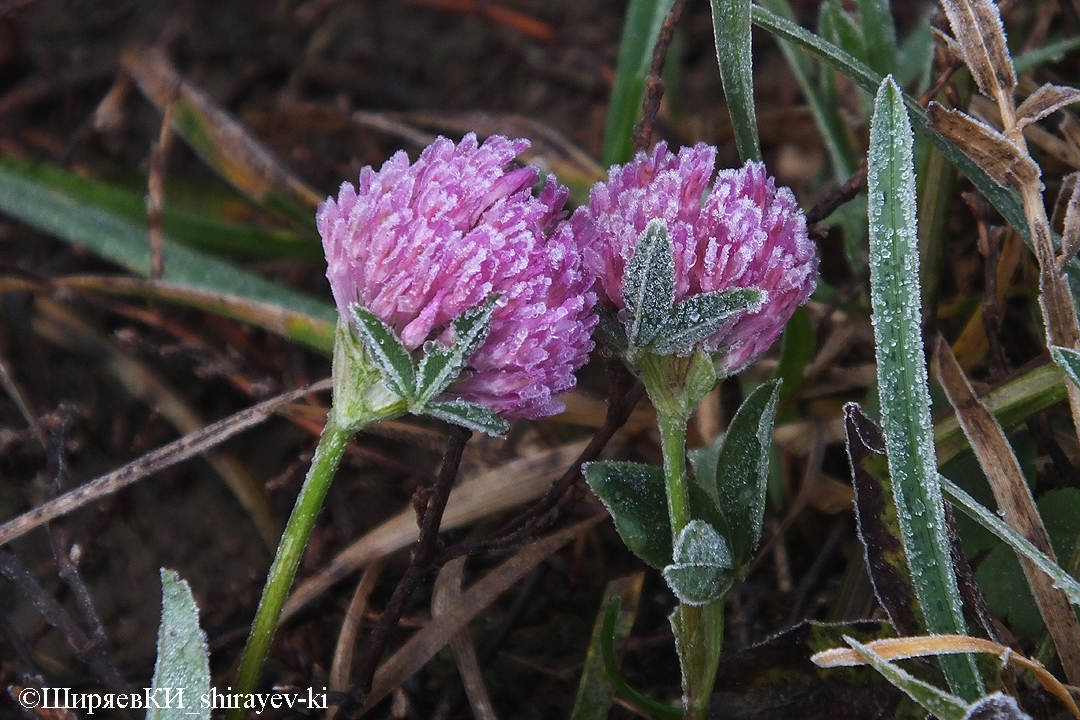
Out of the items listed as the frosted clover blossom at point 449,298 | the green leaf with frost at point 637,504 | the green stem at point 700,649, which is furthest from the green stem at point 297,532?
the green stem at point 700,649

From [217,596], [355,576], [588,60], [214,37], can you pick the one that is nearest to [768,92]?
[588,60]

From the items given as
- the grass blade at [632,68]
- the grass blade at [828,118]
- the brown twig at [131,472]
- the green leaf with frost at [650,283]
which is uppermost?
the grass blade at [632,68]

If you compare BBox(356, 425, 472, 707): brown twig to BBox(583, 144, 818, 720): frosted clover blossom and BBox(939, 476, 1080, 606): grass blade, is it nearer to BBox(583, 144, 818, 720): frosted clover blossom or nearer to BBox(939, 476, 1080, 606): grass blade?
BBox(583, 144, 818, 720): frosted clover blossom

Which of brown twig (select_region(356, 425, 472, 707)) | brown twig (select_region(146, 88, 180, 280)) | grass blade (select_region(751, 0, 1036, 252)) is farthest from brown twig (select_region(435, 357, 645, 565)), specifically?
brown twig (select_region(146, 88, 180, 280))

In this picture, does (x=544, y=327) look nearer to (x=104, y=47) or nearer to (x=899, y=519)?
(x=899, y=519)

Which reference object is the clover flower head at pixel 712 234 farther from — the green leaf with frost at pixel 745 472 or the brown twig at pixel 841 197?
the brown twig at pixel 841 197

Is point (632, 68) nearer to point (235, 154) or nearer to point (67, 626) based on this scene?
point (235, 154)

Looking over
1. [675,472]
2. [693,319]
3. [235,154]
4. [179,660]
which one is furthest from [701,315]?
[235,154]
